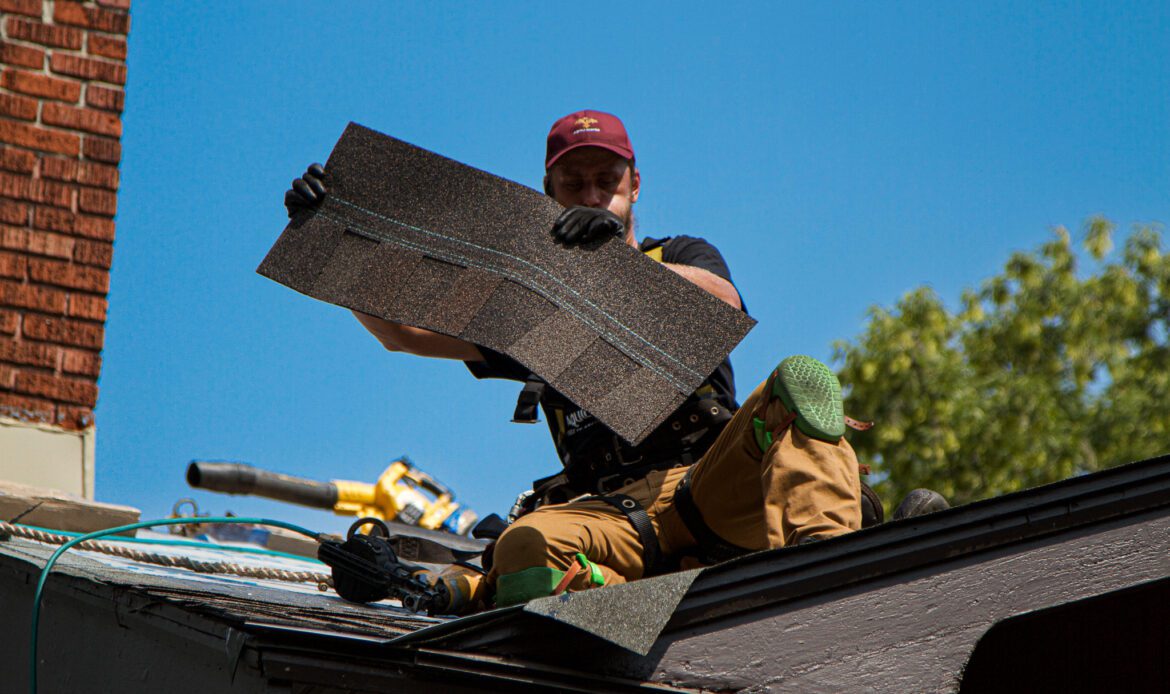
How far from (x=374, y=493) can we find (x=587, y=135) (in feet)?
14.8

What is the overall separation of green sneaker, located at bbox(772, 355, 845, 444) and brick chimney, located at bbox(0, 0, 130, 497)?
4865 millimetres

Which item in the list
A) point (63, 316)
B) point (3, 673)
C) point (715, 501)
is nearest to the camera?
point (715, 501)

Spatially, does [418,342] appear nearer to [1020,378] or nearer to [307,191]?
[307,191]

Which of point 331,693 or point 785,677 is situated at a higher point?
point 785,677

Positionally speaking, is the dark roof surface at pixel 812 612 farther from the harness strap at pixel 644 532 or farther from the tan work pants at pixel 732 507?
the harness strap at pixel 644 532

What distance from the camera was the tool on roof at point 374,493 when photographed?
27.7ft

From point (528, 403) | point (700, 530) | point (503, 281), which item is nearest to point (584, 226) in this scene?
point (503, 281)

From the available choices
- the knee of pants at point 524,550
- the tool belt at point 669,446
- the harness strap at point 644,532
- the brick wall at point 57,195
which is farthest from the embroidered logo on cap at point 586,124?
the brick wall at point 57,195

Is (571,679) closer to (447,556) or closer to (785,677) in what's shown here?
(785,677)

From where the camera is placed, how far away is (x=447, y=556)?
6.31m

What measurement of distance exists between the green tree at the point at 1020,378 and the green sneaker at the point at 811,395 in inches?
685

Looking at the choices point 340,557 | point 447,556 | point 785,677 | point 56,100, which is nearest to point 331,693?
point 785,677

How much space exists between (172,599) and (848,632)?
154 centimetres

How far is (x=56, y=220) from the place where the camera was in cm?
758
